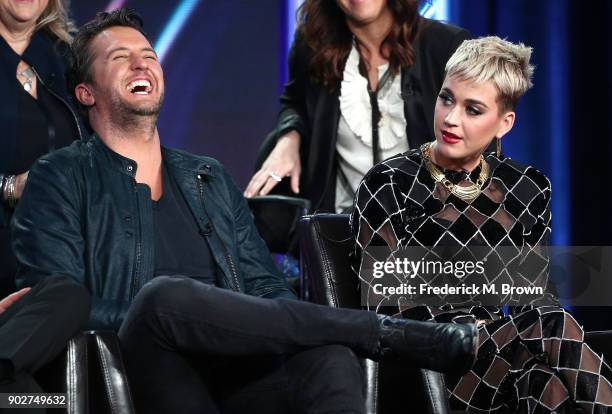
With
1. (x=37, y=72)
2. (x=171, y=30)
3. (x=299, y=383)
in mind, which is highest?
(x=171, y=30)

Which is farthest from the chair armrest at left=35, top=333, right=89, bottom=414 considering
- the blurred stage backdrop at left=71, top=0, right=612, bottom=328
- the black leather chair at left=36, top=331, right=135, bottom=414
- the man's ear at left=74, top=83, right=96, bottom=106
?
the blurred stage backdrop at left=71, top=0, right=612, bottom=328

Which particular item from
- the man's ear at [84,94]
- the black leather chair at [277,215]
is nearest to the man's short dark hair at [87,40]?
the man's ear at [84,94]

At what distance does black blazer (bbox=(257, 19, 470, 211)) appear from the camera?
3613 mm

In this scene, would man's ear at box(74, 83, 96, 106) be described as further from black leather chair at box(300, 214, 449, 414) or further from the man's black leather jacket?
black leather chair at box(300, 214, 449, 414)

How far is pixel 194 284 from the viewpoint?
2.34 m

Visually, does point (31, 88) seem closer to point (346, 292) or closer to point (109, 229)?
point (109, 229)

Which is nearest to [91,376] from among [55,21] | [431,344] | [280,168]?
[431,344]

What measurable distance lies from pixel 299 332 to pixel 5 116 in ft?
4.54

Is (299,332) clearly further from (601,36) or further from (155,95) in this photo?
(601,36)

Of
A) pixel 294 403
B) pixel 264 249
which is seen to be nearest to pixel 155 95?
pixel 264 249

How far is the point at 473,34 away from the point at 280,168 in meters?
1.22

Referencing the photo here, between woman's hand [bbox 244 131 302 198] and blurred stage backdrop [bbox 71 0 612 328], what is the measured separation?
1054mm

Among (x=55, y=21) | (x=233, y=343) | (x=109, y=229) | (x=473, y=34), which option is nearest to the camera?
(x=233, y=343)

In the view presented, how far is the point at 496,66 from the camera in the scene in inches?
114
